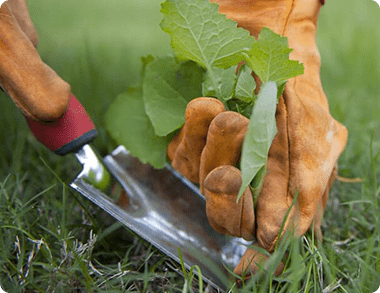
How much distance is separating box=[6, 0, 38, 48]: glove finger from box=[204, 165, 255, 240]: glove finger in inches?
18.9

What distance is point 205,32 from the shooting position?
0.75 metres

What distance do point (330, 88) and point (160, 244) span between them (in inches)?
49.6

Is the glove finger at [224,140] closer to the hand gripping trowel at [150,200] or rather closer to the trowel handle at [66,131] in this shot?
the hand gripping trowel at [150,200]

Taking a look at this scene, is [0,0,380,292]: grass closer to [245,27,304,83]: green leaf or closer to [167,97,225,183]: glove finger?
[167,97,225,183]: glove finger

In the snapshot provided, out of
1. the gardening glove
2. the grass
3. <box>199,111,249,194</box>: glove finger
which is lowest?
the grass

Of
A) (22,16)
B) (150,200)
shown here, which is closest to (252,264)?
(150,200)

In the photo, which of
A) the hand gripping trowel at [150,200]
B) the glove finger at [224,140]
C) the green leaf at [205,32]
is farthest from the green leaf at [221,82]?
the hand gripping trowel at [150,200]

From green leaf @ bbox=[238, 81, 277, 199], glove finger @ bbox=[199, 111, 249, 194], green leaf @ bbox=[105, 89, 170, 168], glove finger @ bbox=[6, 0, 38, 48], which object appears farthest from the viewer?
green leaf @ bbox=[105, 89, 170, 168]

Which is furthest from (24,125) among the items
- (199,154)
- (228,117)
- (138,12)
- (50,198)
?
(138,12)

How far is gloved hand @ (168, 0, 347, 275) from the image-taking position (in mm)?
686

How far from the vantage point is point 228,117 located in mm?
664

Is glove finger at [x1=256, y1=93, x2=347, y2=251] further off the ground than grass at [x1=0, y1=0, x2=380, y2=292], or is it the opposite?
glove finger at [x1=256, y1=93, x2=347, y2=251]

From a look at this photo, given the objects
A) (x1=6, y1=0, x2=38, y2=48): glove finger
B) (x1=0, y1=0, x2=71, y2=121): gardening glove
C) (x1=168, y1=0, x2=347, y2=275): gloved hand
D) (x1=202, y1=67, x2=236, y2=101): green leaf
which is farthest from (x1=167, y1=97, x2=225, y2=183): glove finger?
(x1=6, y1=0, x2=38, y2=48): glove finger

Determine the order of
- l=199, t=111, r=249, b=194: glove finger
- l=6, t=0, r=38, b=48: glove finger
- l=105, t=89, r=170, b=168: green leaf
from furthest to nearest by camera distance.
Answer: l=105, t=89, r=170, b=168: green leaf → l=6, t=0, r=38, b=48: glove finger → l=199, t=111, r=249, b=194: glove finger
